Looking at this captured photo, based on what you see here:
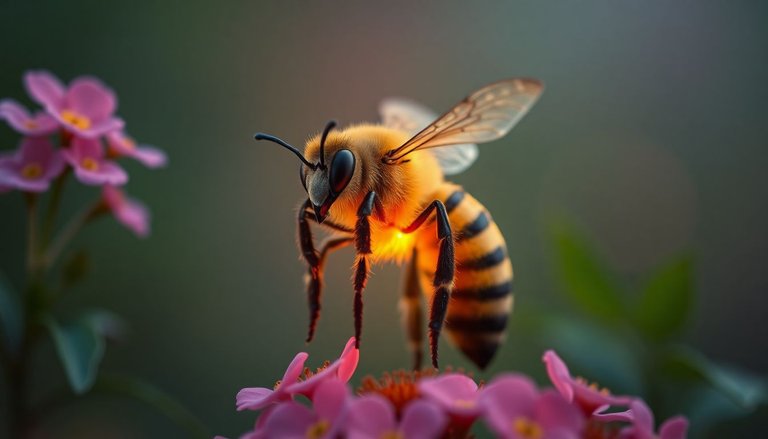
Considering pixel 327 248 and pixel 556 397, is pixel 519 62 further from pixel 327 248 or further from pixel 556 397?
pixel 556 397

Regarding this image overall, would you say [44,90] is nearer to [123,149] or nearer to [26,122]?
[26,122]

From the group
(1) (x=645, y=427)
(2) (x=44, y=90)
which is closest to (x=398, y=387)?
(1) (x=645, y=427)

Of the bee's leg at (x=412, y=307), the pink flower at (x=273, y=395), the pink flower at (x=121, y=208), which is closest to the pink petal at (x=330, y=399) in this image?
the pink flower at (x=273, y=395)

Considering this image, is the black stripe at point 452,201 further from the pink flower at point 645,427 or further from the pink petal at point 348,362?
the pink flower at point 645,427

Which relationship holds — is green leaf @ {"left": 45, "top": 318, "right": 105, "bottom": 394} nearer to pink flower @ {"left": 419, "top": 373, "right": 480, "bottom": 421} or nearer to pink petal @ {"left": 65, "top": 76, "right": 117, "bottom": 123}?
pink petal @ {"left": 65, "top": 76, "right": 117, "bottom": 123}

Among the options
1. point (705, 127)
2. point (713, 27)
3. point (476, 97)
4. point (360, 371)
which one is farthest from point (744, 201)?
point (476, 97)

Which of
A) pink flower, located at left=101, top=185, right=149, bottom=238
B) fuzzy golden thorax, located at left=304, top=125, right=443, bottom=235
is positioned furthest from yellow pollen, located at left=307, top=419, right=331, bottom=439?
pink flower, located at left=101, top=185, right=149, bottom=238
